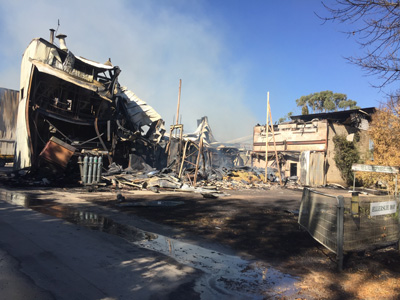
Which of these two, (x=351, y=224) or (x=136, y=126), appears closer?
(x=351, y=224)

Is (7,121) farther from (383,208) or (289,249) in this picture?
(383,208)

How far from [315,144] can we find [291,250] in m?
22.3

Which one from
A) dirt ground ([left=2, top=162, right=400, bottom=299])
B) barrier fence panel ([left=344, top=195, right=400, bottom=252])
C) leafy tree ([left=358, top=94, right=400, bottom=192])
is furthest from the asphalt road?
leafy tree ([left=358, top=94, right=400, bottom=192])

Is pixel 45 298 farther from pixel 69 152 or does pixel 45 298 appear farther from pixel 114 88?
pixel 114 88

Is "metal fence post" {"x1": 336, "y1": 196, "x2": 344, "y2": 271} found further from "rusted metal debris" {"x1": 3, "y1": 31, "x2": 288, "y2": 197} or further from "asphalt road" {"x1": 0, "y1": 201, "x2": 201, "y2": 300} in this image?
"rusted metal debris" {"x1": 3, "y1": 31, "x2": 288, "y2": 197}

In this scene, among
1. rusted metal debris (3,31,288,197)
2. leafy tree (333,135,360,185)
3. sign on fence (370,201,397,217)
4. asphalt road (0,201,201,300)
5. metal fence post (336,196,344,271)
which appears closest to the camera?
asphalt road (0,201,201,300)

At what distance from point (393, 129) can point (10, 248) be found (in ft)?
62.7

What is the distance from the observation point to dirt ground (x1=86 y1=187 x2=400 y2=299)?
12.3 ft

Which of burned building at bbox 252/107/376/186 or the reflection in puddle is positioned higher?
→ burned building at bbox 252/107/376/186

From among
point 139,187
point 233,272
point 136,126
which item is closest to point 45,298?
point 233,272

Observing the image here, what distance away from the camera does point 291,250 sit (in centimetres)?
534

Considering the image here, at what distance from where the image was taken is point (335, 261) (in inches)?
187

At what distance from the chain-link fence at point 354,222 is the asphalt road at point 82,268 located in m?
2.47

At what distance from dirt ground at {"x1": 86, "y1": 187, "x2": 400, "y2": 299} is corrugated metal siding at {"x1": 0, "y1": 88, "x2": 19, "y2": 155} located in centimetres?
2761
